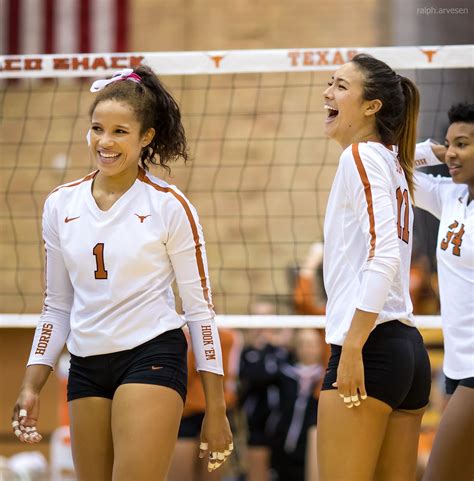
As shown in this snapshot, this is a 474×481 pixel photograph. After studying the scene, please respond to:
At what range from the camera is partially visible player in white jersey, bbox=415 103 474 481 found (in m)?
3.43

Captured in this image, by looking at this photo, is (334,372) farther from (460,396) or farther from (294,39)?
(294,39)

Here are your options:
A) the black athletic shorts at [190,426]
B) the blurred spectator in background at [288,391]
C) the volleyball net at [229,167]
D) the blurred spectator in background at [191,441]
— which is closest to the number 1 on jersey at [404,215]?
the blurred spectator in background at [191,441]

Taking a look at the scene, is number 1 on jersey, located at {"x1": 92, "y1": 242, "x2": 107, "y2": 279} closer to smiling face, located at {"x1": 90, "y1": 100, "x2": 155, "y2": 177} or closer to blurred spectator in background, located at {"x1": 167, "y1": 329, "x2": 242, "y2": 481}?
smiling face, located at {"x1": 90, "y1": 100, "x2": 155, "y2": 177}

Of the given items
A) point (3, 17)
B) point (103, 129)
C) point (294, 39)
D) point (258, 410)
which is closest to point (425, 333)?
point (258, 410)

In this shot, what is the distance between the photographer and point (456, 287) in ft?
11.7

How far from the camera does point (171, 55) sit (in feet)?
14.8

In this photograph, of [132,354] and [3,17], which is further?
[3,17]

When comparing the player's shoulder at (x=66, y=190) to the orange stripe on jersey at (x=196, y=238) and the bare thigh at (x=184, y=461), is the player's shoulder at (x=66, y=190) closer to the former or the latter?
the orange stripe on jersey at (x=196, y=238)

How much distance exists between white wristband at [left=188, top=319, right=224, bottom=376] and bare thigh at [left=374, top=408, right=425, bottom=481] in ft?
1.82

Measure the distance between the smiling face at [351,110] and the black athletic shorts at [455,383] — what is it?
974 mm

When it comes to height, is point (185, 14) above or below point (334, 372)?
above

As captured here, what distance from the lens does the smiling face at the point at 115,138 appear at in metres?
3.11

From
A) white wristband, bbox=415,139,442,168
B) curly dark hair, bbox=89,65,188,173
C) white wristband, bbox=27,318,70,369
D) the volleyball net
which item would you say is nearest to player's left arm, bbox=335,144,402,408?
curly dark hair, bbox=89,65,188,173

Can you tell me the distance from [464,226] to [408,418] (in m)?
0.95
